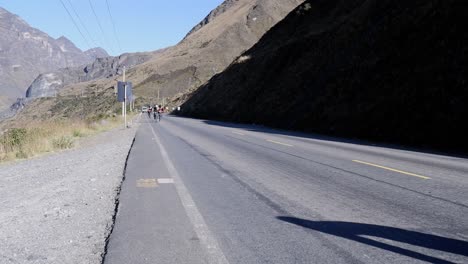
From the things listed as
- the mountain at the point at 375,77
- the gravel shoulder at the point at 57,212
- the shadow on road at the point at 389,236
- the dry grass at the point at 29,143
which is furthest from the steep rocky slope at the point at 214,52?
the shadow on road at the point at 389,236

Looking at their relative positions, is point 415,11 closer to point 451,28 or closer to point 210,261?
point 451,28

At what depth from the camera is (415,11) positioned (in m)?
29.2

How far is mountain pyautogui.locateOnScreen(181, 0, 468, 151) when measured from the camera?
2064 cm

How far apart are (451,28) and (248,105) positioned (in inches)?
1069

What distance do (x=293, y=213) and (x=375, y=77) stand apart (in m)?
22.2

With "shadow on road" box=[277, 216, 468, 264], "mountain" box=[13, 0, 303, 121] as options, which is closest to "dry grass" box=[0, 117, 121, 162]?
"shadow on road" box=[277, 216, 468, 264]

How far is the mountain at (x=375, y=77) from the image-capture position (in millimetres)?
20641

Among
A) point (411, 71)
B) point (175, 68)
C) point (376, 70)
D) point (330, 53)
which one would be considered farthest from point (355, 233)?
point (175, 68)

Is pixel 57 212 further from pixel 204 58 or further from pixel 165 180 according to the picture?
pixel 204 58

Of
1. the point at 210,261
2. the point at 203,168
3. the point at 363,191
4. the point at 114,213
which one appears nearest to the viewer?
the point at 210,261

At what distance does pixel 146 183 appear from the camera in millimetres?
9766

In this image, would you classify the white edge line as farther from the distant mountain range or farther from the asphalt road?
the distant mountain range

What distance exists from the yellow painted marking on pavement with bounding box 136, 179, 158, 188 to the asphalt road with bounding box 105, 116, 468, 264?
0.06 feet

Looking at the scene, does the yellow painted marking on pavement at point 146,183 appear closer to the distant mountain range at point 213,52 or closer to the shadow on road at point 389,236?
the shadow on road at point 389,236
